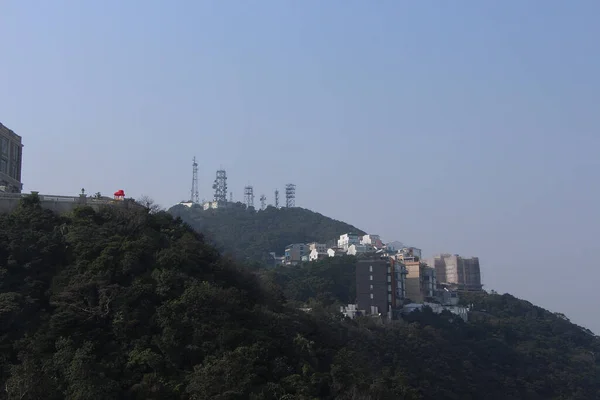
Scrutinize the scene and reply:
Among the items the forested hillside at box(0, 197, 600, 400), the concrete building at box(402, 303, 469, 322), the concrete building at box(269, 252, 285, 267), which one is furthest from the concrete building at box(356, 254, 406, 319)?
the concrete building at box(269, 252, 285, 267)

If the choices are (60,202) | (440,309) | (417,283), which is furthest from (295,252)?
(60,202)

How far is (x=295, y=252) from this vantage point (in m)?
92.6

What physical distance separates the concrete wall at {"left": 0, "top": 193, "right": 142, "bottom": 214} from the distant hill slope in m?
64.3

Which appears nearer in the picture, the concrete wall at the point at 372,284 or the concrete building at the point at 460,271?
the concrete wall at the point at 372,284

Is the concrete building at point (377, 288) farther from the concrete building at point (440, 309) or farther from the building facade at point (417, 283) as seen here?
the building facade at point (417, 283)

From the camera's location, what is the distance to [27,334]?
2280 centimetres

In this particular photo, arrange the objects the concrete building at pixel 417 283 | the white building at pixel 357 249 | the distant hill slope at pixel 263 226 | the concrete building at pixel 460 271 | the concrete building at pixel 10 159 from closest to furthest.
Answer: the concrete building at pixel 10 159 < the concrete building at pixel 417 283 < the white building at pixel 357 249 < the concrete building at pixel 460 271 < the distant hill slope at pixel 263 226

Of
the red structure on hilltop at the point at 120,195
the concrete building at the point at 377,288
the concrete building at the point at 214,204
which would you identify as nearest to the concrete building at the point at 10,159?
the red structure on hilltop at the point at 120,195

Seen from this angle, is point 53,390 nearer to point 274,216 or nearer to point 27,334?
point 27,334

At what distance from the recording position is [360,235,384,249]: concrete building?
305ft

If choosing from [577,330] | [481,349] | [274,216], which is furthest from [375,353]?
[274,216]

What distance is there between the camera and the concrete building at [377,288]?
59250 mm

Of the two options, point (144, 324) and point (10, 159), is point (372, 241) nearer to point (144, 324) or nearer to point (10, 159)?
point (10, 159)

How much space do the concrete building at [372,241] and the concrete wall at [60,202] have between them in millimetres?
63450
